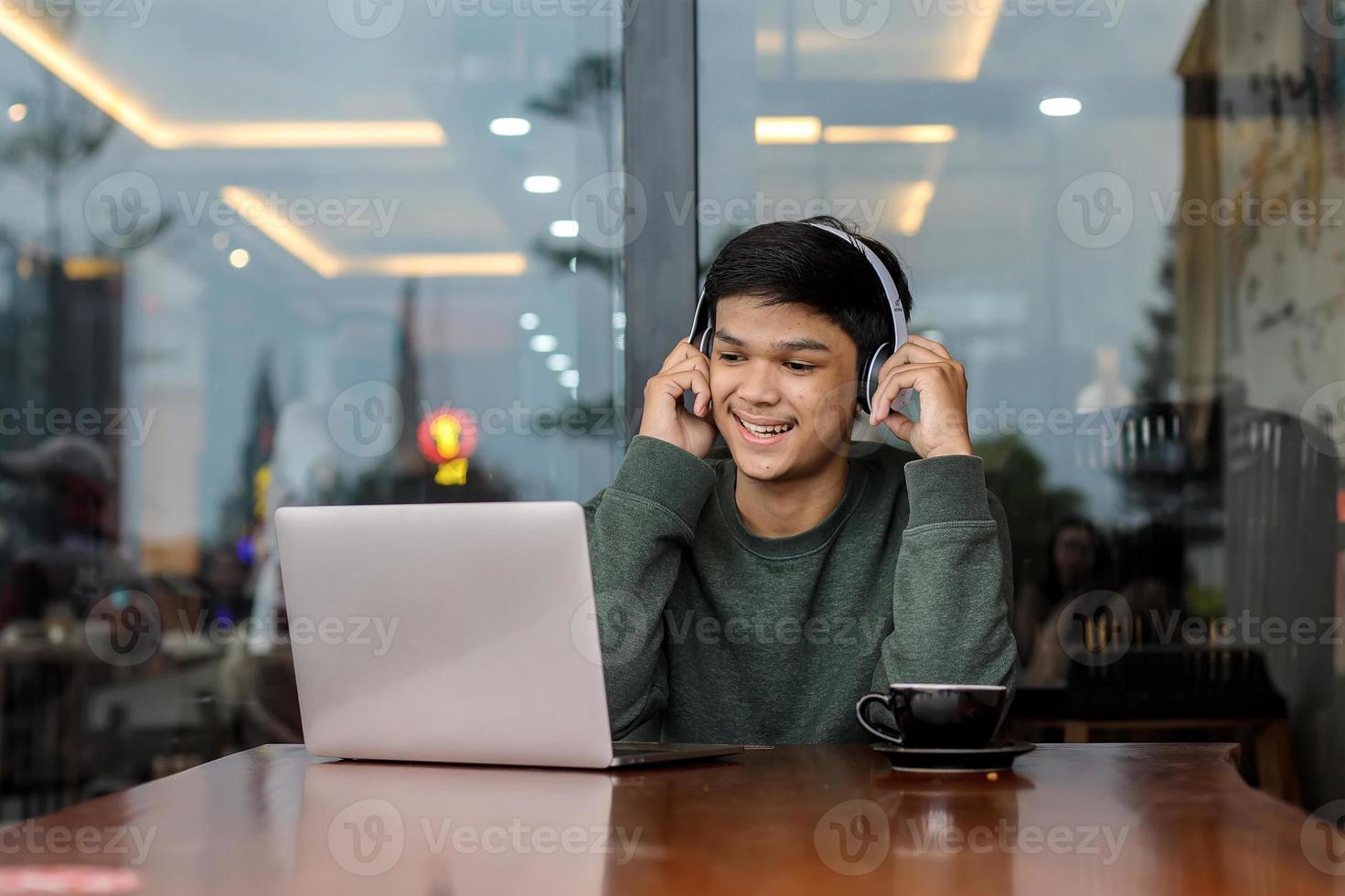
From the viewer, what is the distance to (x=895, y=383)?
5.48ft

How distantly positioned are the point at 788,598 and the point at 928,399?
328 millimetres

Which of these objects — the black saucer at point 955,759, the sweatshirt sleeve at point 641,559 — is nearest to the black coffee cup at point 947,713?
the black saucer at point 955,759

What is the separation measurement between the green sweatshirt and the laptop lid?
0.34 meters

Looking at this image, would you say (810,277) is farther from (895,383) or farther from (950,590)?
(950,590)

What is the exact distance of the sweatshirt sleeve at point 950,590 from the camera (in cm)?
142

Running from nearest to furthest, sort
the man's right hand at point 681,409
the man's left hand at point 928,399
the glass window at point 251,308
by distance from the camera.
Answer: the man's left hand at point 928,399 < the man's right hand at point 681,409 < the glass window at point 251,308

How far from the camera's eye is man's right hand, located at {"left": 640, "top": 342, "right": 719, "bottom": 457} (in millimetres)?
1724

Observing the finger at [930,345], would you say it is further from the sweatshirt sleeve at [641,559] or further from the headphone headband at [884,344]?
the sweatshirt sleeve at [641,559]

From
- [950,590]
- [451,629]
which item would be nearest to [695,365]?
[950,590]

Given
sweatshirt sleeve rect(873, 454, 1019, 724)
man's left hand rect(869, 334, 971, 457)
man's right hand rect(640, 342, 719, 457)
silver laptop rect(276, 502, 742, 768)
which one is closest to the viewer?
silver laptop rect(276, 502, 742, 768)

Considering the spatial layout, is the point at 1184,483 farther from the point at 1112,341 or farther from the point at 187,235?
the point at 187,235

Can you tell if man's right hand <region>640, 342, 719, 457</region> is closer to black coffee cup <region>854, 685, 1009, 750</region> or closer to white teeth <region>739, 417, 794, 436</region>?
white teeth <region>739, 417, 794, 436</region>

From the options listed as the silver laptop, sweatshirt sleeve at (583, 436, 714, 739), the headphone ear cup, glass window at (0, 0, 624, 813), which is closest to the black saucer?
the silver laptop

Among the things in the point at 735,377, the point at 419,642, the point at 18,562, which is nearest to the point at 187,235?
the point at 18,562
